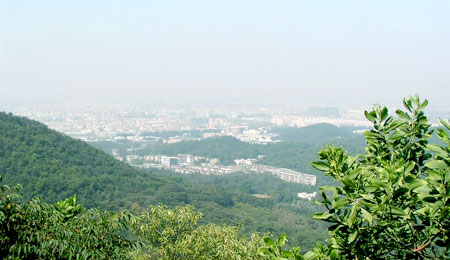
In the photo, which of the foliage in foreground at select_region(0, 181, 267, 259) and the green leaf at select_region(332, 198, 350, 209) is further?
the foliage in foreground at select_region(0, 181, 267, 259)

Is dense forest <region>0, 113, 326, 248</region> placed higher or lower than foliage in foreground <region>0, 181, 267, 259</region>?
lower

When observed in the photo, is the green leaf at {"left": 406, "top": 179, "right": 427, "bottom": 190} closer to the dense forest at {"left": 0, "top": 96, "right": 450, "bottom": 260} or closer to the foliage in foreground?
the dense forest at {"left": 0, "top": 96, "right": 450, "bottom": 260}

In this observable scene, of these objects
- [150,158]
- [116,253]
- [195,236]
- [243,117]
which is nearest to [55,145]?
[195,236]

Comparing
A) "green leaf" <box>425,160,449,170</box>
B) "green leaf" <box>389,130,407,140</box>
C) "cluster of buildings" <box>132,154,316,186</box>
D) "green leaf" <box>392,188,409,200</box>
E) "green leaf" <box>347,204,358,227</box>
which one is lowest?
"cluster of buildings" <box>132,154,316,186</box>

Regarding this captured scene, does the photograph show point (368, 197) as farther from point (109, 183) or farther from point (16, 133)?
point (16, 133)

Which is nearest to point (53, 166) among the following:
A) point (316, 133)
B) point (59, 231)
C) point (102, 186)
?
point (102, 186)

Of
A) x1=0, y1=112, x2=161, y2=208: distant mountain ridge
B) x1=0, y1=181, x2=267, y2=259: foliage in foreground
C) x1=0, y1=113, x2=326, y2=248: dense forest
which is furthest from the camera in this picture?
x1=0, y1=113, x2=326, y2=248: dense forest

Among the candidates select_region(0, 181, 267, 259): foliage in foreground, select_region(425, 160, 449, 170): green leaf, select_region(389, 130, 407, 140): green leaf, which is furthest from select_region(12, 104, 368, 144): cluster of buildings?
select_region(425, 160, 449, 170): green leaf

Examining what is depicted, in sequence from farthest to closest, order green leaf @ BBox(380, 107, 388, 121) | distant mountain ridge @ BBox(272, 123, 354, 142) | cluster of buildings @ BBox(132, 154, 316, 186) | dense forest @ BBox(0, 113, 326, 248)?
distant mountain ridge @ BBox(272, 123, 354, 142)
cluster of buildings @ BBox(132, 154, 316, 186)
dense forest @ BBox(0, 113, 326, 248)
green leaf @ BBox(380, 107, 388, 121)
